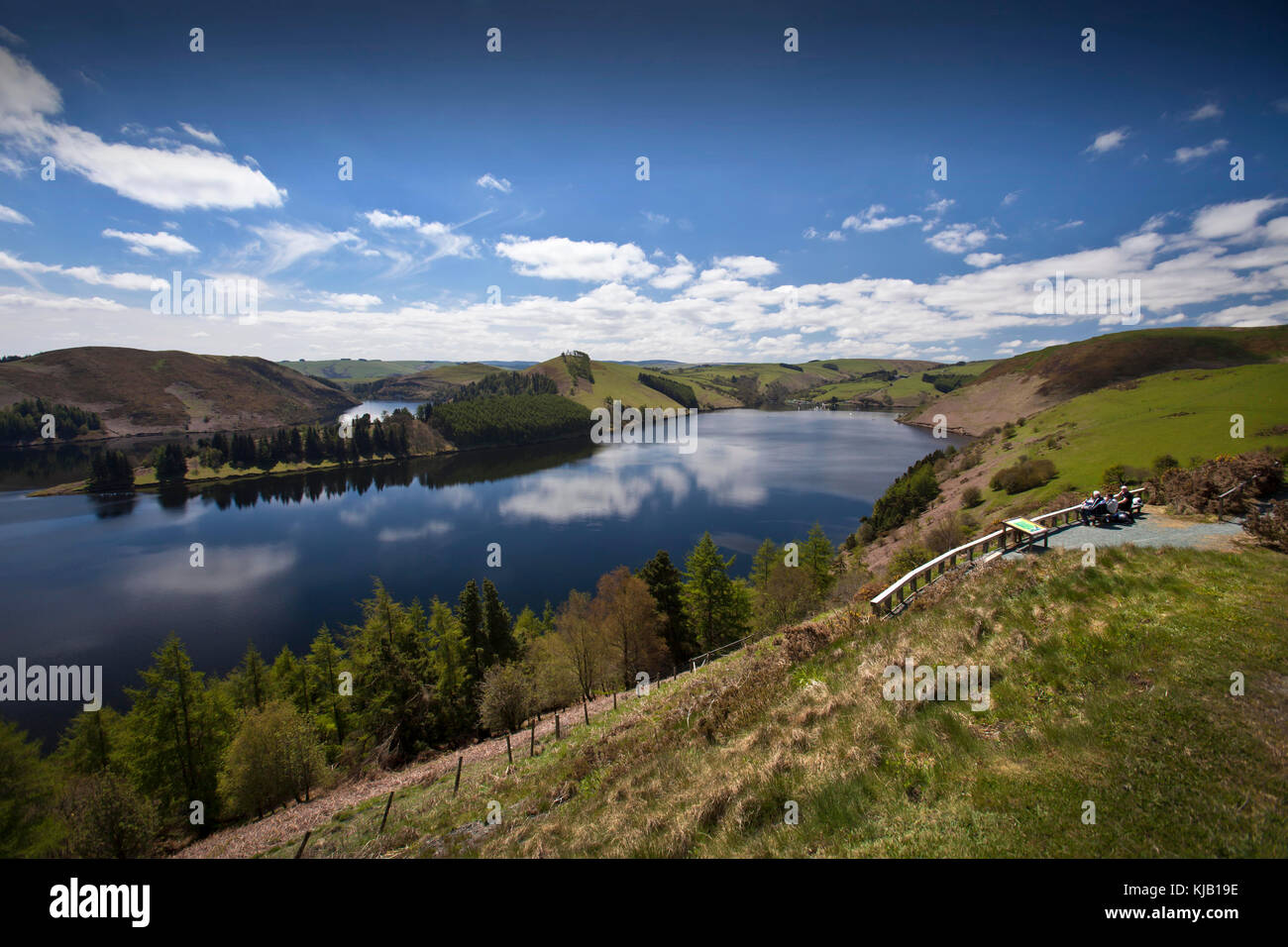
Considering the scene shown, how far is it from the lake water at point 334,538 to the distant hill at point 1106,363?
127 feet

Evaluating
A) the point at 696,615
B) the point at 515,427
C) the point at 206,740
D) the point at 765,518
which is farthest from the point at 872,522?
the point at 515,427

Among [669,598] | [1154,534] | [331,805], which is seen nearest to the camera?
[1154,534]

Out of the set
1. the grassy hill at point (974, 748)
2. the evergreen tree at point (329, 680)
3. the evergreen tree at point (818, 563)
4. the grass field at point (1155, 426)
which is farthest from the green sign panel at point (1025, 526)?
the evergreen tree at point (329, 680)

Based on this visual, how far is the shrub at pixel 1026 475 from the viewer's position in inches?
2196

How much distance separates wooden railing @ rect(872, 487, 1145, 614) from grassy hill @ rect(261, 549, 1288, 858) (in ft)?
2.36

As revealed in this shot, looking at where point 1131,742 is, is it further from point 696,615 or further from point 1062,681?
point 696,615

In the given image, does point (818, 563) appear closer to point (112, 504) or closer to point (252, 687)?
point (252, 687)

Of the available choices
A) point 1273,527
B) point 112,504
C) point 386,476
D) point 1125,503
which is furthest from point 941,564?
point 112,504

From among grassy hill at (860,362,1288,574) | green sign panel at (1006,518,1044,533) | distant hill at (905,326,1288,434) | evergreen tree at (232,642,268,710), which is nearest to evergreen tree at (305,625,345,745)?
evergreen tree at (232,642,268,710)

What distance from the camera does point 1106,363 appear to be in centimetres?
13738

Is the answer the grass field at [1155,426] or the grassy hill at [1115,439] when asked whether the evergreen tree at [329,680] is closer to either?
the grassy hill at [1115,439]

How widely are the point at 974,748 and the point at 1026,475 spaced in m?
63.3

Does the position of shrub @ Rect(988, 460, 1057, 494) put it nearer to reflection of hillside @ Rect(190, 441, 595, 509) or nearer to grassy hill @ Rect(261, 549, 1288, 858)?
grassy hill @ Rect(261, 549, 1288, 858)

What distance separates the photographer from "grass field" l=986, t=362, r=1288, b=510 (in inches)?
1865
